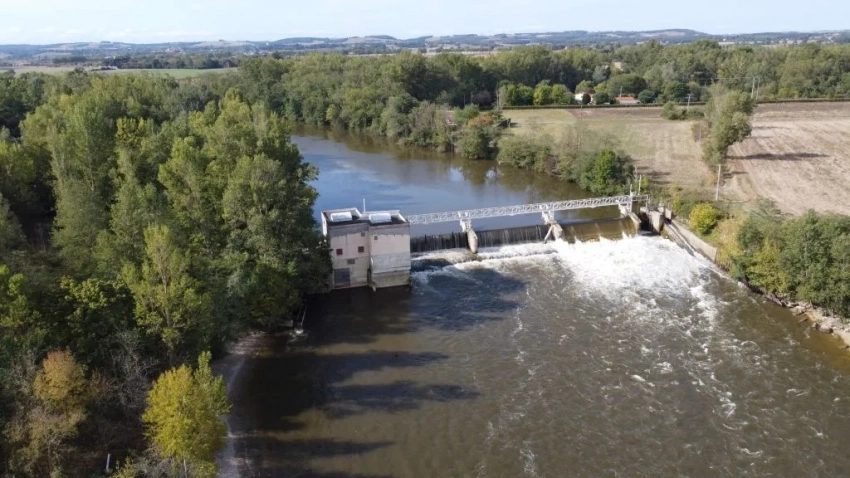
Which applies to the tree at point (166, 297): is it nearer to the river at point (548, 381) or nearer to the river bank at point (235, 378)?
the river bank at point (235, 378)

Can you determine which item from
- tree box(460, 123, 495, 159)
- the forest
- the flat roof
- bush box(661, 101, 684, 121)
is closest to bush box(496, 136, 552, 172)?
the forest

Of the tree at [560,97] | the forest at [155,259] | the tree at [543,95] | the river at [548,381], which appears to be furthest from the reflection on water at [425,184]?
the tree at [560,97]

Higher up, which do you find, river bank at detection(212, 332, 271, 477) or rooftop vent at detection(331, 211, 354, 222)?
rooftop vent at detection(331, 211, 354, 222)

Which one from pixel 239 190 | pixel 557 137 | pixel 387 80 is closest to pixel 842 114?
pixel 557 137

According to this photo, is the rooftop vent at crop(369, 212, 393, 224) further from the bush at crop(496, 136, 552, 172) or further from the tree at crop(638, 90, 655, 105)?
the tree at crop(638, 90, 655, 105)

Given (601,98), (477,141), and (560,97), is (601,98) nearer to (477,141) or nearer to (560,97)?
(560,97)

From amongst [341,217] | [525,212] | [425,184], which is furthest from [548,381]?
[425,184]
